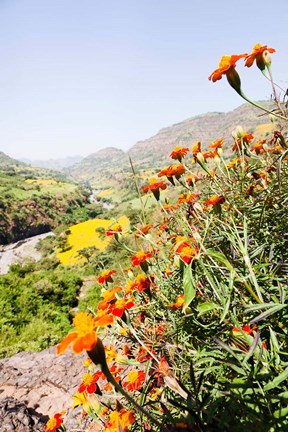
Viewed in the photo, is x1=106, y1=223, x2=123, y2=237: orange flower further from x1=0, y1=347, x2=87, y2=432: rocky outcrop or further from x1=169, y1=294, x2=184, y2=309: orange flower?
x1=0, y1=347, x2=87, y2=432: rocky outcrop

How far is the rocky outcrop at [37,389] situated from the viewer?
2.82 meters

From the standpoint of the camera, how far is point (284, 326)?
1155 millimetres

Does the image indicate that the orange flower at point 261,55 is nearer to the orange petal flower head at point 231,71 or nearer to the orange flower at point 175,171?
the orange petal flower head at point 231,71

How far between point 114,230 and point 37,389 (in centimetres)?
342

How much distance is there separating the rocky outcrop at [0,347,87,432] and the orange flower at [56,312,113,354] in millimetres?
2430

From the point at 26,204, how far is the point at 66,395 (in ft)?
270

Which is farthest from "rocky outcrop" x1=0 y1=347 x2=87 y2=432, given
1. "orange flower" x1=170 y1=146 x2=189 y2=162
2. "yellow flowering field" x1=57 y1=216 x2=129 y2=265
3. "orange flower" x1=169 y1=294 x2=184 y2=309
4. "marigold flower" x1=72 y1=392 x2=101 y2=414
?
"yellow flowering field" x1=57 y1=216 x2=129 y2=265

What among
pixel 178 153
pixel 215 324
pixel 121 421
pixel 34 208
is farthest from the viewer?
pixel 34 208

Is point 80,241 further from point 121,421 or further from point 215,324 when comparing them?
point 215,324

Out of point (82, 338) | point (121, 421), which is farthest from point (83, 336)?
point (121, 421)

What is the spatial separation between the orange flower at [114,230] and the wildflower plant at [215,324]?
29 centimetres

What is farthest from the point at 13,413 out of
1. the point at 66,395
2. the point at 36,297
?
the point at 36,297

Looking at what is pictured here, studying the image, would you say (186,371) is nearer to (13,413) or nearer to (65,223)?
(13,413)

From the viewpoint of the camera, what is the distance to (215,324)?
1.22 metres
